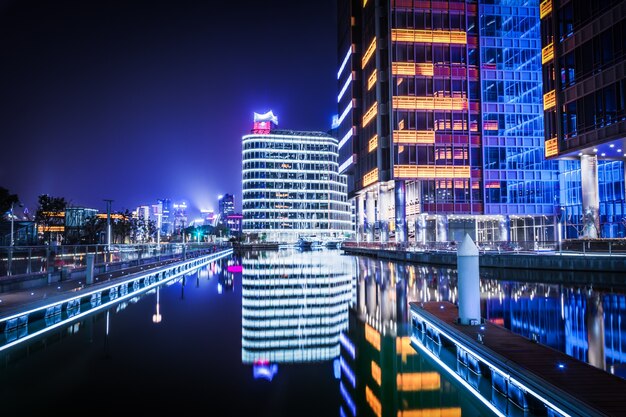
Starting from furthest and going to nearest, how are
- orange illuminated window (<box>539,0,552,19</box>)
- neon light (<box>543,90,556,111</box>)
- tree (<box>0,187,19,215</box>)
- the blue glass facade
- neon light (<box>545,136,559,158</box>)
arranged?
the blue glass facade, tree (<box>0,187,19,215</box>), orange illuminated window (<box>539,0,552,19</box>), neon light (<box>543,90,556,111</box>), neon light (<box>545,136,559,158</box>)

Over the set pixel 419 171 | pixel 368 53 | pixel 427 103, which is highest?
pixel 368 53

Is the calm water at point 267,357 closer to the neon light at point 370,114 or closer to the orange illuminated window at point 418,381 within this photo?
the orange illuminated window at point 418,381

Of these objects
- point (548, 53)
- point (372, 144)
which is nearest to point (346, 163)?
point (372, 144)

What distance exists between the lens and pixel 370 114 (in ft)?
263

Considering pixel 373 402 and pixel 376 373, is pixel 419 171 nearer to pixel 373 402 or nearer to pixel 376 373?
pixel 376 373

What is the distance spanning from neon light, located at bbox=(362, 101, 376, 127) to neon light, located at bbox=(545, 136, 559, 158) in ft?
101

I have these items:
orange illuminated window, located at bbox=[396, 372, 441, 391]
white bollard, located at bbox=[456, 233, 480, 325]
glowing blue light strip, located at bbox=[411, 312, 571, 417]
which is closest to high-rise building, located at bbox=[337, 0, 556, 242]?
white bollard, located at bbox=[456, 233, 480, 325]

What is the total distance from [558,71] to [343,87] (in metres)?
58.8

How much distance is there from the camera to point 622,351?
10453 millimetres

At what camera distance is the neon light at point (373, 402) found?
7.47m

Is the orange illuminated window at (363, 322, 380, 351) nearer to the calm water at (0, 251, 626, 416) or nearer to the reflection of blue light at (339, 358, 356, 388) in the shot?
the calm water at (0, 251, 626, 416)

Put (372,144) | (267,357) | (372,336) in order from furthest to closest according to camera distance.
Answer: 1. (372,144)
2. (372,336)
3. (267,357)

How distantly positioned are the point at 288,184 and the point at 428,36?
378 ft

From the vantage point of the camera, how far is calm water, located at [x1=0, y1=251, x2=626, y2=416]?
7.82 m
